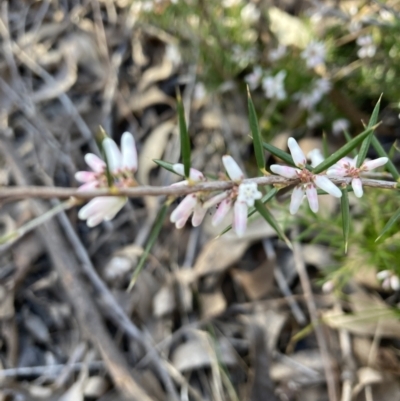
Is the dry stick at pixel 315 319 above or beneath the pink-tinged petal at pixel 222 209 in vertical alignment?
beneath

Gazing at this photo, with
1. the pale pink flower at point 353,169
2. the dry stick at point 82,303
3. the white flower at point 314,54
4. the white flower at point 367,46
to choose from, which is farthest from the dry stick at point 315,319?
the pale pink flower at point 353,169

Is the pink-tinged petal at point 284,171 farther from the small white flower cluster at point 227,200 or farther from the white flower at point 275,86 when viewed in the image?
the white flower at point 275,86

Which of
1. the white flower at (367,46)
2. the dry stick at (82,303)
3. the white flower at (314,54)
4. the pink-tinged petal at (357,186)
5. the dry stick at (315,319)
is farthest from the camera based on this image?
the white flower at (314,54)

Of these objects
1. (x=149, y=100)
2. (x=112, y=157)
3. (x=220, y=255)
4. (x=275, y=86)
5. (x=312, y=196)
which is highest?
(x=112, y=157)

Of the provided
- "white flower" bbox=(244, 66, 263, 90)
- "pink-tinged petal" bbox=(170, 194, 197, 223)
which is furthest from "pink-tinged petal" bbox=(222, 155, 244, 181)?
"white flower" bbox=(244, 66, 263, 90)

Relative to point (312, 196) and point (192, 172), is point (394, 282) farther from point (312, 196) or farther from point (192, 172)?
point (192, 172)

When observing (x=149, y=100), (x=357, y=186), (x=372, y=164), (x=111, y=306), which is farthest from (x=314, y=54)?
(x=111, y=306)
